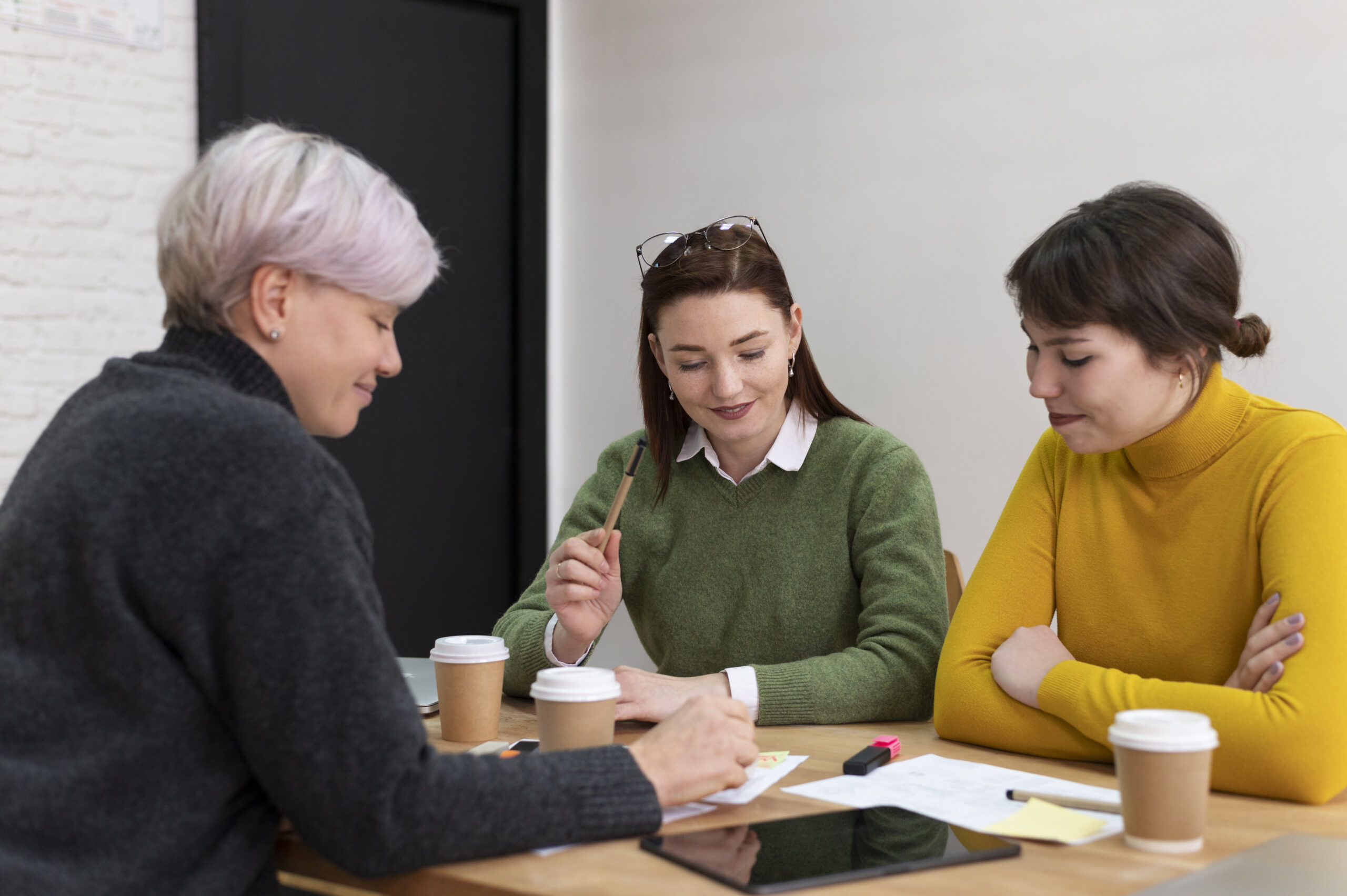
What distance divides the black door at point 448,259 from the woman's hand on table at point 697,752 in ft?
7.32

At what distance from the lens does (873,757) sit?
4.37 feet

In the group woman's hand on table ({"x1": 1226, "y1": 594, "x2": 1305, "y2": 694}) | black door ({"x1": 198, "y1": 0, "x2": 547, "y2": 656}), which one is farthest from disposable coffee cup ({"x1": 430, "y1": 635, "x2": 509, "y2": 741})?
black door ({"x1": 198, "y1": 0, "x2": 547, "y2": 656})

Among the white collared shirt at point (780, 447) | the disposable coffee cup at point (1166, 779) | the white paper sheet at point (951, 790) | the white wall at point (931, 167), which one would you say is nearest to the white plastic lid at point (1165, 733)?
the disposable coffee cup at point (1166, 779)

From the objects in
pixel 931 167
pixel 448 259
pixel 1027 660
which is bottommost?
pixel 1027 660

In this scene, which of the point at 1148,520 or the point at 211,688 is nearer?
the point at 211,688

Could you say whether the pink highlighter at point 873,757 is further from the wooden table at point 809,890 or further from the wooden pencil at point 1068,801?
the wooden pencil at point 1068,801

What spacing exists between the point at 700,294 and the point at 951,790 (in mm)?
897

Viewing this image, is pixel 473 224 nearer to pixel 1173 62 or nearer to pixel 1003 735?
pixel 1173 62

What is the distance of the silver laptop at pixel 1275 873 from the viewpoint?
0.94 meters

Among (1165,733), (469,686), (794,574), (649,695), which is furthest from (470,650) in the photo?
(1165,733)

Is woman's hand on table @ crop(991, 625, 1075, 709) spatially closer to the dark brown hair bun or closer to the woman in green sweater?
the woman in green sweater

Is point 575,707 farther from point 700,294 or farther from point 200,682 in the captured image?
point 700,294

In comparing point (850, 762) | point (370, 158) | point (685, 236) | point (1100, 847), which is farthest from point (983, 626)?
point (370, 158)

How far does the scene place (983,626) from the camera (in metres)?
1.54
